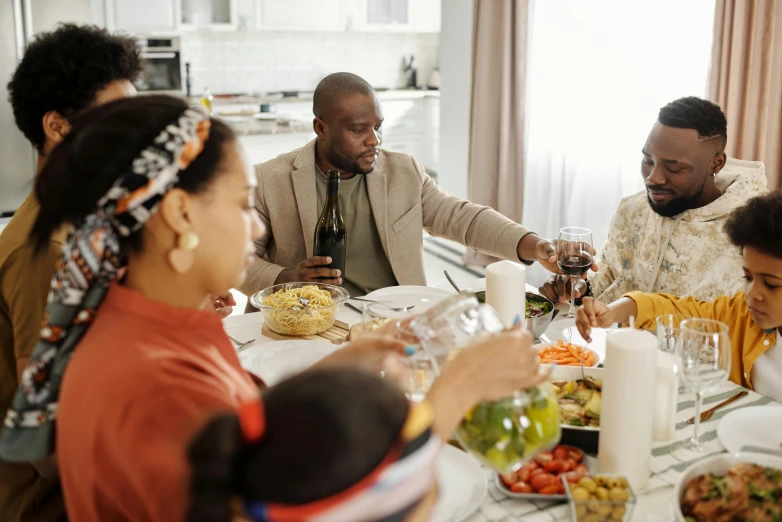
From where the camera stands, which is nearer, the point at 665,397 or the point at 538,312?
the point at 665,397

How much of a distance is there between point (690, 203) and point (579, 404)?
1158mm

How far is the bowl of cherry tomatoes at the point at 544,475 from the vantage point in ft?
3.86

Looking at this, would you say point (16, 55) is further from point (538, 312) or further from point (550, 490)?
point (550, 490)

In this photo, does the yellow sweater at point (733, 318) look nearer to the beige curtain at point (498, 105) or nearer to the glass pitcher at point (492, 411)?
the glass pitcher at point (492, 411)

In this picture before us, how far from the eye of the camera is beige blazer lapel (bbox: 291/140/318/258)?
250cm

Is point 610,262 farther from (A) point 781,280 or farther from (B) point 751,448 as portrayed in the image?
(B) point 751,448

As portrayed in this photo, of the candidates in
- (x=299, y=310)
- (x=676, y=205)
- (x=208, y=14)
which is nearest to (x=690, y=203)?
(x=676, y=205)

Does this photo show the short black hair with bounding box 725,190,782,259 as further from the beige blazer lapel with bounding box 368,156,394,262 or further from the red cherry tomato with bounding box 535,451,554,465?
the beige blazer lapel with bounding box 368,156,394,262

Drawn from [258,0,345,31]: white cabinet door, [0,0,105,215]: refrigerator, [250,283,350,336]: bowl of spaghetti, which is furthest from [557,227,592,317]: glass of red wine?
[258,0,345,31]: white cabinet door

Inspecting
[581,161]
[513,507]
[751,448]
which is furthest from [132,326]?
[581,161]

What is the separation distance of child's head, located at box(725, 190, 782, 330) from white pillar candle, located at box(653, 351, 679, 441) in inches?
16.3

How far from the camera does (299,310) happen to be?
1.88 m

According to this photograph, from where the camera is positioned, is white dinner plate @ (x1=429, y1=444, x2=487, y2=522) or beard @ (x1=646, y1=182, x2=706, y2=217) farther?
beard @ (x1=646, y1=182, x2=706, y2=217)

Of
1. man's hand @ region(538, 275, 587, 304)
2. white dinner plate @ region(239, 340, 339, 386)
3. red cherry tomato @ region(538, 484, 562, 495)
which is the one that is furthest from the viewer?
man's hand @ region(538, 275, 587, 304)
